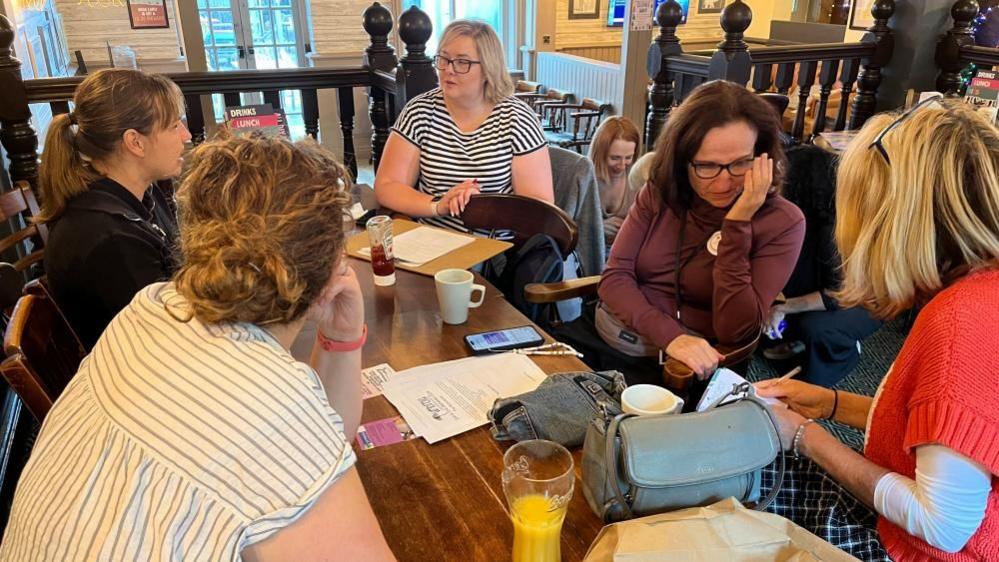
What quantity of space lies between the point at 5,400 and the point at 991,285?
94.8 inches

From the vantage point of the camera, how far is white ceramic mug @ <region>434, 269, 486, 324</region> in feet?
4.81

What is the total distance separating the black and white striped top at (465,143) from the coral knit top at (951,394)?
4.84 ft

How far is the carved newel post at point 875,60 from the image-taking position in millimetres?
3326

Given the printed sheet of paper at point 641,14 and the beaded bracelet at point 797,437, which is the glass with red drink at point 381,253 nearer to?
the beaded bracelet at point 797,437

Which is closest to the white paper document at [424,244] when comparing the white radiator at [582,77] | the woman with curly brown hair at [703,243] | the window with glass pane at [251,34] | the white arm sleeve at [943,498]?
the woman with curly brown hair at [703,243]

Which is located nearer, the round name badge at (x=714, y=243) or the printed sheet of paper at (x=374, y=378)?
the printed sheet of paper at (x=374, y=378)

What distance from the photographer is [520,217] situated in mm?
2145

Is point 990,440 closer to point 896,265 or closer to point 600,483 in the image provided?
point 896,265

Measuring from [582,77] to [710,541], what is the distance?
20.2 ft

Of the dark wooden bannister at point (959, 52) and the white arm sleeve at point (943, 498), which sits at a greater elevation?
the dark wooden bannister at point (959, 52)

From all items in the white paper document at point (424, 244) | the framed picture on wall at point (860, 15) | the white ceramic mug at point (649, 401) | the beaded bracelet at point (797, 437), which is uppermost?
the framed picture on wall at point (860, 15)

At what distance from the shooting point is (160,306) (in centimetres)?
87

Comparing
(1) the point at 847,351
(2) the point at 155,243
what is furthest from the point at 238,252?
(1) the point at 847,351

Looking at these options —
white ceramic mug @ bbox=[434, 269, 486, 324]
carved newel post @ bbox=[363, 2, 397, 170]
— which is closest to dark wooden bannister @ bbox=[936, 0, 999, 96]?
carved newel post @ bbox=[363, 2, 397, 170]
